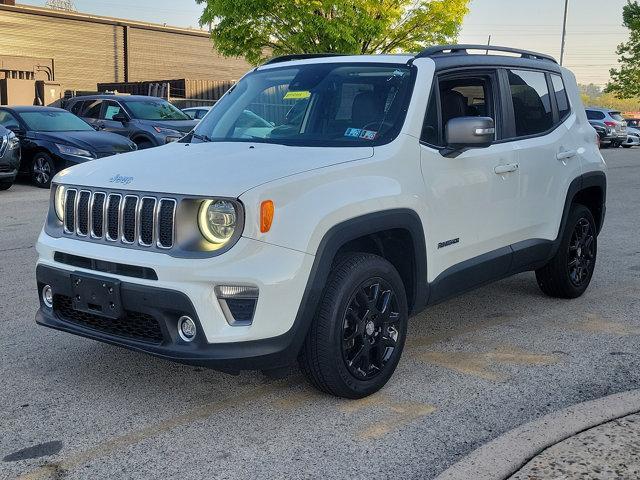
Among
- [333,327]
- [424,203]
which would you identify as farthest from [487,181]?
[333,327]

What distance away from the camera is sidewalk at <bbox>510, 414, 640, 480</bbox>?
3.17 m

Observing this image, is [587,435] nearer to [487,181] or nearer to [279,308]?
[279,308]

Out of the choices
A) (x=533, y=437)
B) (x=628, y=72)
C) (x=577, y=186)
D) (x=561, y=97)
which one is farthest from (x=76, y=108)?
(x=628, y=72)

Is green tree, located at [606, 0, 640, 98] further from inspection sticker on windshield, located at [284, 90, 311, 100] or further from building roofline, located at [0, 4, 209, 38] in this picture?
inspection sticker on windshield, located at [284, 90, 311, 100]

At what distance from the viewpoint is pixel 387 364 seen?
4.20m

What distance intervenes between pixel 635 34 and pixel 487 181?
48.5 meters

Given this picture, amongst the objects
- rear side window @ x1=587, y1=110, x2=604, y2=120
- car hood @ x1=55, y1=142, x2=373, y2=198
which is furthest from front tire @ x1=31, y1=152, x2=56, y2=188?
rear side window @ x1=587, y1=110, x2=604, y2=120

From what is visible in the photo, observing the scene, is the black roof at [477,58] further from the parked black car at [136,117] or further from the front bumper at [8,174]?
the parked black car at [136,117]

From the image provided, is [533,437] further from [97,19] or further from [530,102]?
[97,19]

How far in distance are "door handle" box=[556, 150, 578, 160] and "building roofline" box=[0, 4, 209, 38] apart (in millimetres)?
41568

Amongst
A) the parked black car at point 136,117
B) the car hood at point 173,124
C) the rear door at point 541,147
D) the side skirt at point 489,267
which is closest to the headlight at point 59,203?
the side skirt at point 489,267

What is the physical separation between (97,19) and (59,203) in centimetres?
4477

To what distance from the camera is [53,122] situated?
15.2 m

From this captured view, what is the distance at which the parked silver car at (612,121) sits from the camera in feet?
109
